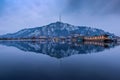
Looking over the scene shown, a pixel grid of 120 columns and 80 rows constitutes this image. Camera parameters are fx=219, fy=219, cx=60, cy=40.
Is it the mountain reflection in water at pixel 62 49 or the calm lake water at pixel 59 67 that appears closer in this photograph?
the calm lake water at pixel 59 67

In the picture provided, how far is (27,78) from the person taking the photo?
58.0 feet

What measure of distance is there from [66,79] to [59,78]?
0.65 metres

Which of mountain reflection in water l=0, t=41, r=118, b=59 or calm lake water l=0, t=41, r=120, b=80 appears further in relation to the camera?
mountain reflection in water l=0, t=41, r=118, b=59

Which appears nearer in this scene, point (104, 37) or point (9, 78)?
point (9, 78)

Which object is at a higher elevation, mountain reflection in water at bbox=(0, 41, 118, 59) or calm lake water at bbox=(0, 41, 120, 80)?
mountain reflection in water at bbox=(0, 41, 118, 59)

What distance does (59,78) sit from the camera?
17.9m

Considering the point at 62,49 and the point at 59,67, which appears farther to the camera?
the point at 62,49

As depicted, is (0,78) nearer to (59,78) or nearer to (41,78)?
(41,78)

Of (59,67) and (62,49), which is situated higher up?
(62,49)

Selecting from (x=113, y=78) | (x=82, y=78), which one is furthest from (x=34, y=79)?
(x=113, y=78)

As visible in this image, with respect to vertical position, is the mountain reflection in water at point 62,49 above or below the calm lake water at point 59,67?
above

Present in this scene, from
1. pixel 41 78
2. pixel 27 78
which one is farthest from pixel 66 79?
pixel 27 78

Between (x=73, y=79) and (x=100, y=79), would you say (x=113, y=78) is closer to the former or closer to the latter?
(x=100, y=79)

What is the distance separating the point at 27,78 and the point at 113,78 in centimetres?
698
